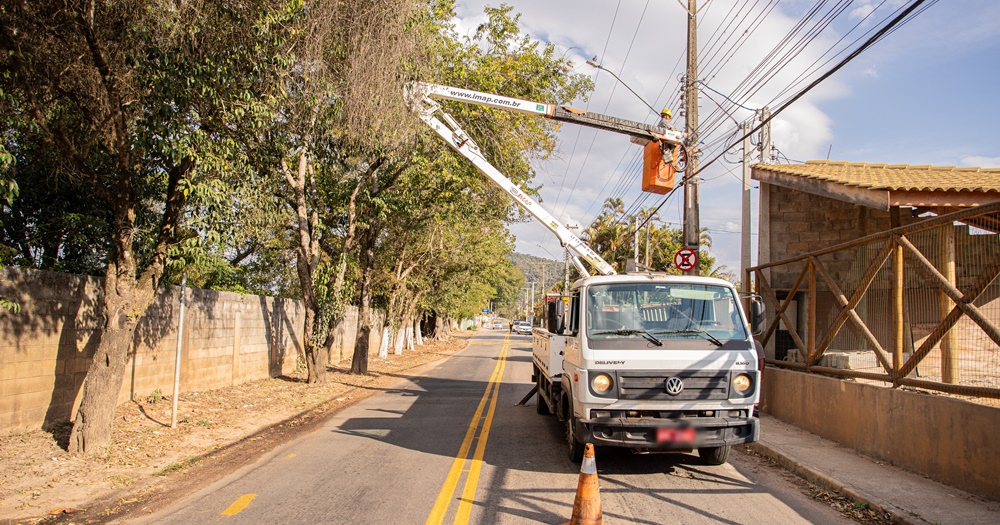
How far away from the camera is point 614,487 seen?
732 cm

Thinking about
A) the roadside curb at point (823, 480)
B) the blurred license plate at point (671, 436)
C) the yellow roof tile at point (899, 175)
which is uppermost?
the yellow roof tile at point (899, 175)

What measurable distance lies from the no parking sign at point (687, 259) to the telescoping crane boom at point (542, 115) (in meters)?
1.60

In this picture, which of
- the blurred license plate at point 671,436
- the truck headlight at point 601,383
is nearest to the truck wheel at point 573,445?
the truck headlight at point 601,383

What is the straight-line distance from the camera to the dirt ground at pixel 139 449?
6.71m

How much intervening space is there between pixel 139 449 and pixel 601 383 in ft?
20.6

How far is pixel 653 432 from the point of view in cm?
734

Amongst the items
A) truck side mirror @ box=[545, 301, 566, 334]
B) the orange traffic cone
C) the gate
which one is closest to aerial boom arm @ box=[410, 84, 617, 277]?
the gate

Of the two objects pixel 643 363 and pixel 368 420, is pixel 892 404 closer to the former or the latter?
pixel 643 363

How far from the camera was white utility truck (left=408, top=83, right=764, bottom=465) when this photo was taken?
7.45 metres

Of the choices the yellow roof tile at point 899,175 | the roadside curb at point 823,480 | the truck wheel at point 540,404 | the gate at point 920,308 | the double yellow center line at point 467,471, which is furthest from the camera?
the truck wheel at point 540,404

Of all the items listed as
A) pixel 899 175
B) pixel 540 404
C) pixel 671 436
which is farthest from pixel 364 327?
pixel 671 436

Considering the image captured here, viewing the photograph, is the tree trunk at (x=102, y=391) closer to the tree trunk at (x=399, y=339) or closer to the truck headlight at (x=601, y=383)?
the truck headlight at (x=601, y=383)

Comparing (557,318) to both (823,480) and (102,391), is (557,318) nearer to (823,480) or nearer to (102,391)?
(823,480)

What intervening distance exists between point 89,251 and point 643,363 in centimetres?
961
